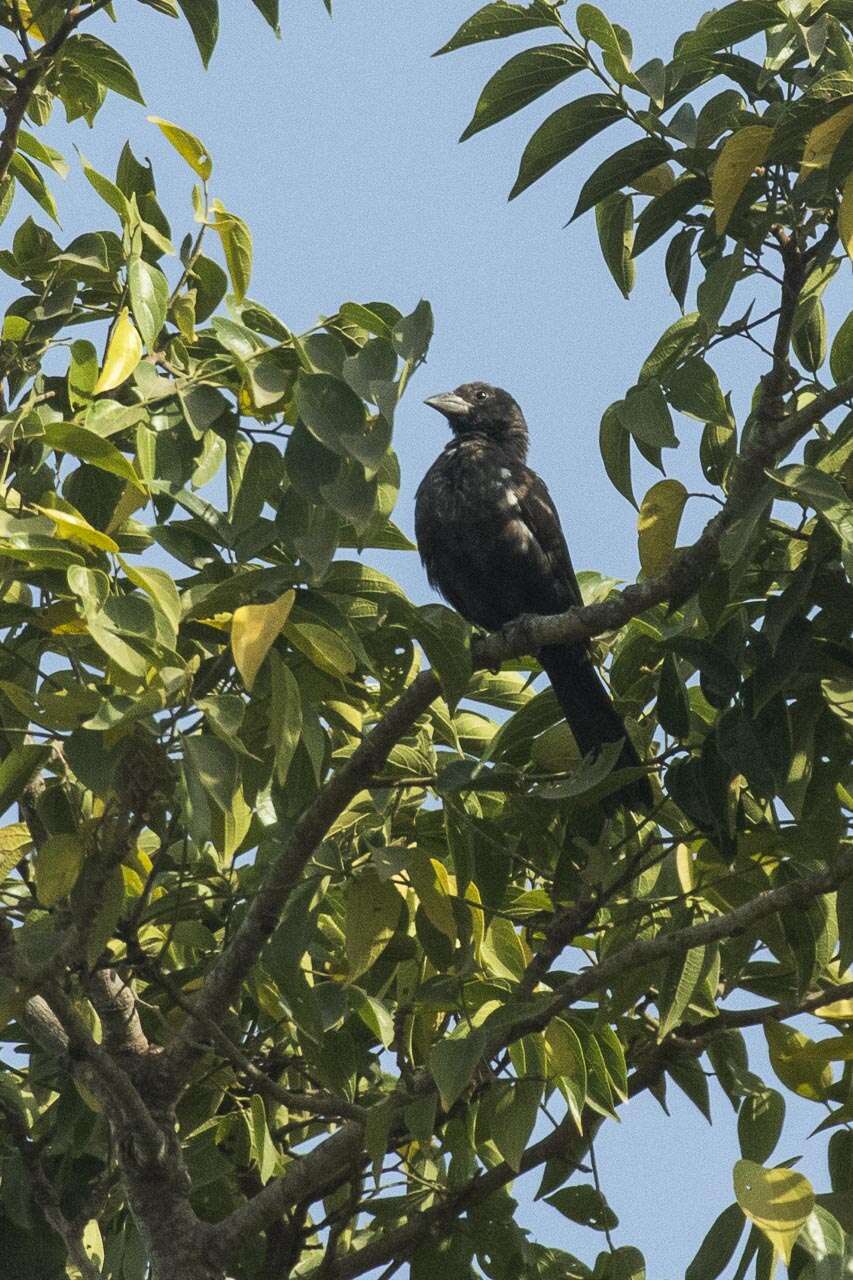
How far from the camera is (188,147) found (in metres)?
2.80

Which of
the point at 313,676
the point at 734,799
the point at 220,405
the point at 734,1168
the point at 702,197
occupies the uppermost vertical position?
the point at 702,197

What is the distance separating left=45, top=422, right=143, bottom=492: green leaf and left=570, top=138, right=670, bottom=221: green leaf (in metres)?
0.87

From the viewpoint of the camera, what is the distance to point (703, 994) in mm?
2994

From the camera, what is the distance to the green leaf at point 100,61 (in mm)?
3424

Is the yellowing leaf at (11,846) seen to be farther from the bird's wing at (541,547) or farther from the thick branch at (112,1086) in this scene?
the bird's wing at (541,547)

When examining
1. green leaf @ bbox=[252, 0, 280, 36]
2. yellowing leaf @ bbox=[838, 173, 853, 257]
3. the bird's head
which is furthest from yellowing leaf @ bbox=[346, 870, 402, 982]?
the bird's head

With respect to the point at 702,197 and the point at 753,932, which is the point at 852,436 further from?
the point at 753,932

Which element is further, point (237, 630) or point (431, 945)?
point (431, 945)

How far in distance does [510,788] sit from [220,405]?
802 millimetres

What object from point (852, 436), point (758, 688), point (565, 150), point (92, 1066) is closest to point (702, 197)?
point (565, 150)

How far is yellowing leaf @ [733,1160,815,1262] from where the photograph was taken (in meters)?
2.27

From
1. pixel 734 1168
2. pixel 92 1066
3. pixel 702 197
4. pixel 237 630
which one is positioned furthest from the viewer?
pixel 92 1066

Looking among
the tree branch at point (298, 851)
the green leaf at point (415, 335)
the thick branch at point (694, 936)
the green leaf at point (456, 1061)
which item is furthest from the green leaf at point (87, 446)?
the thick branch at point (694, 936)

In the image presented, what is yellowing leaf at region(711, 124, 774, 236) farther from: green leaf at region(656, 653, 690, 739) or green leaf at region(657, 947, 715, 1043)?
green leaf at region(657, 947, 715, 1043)
